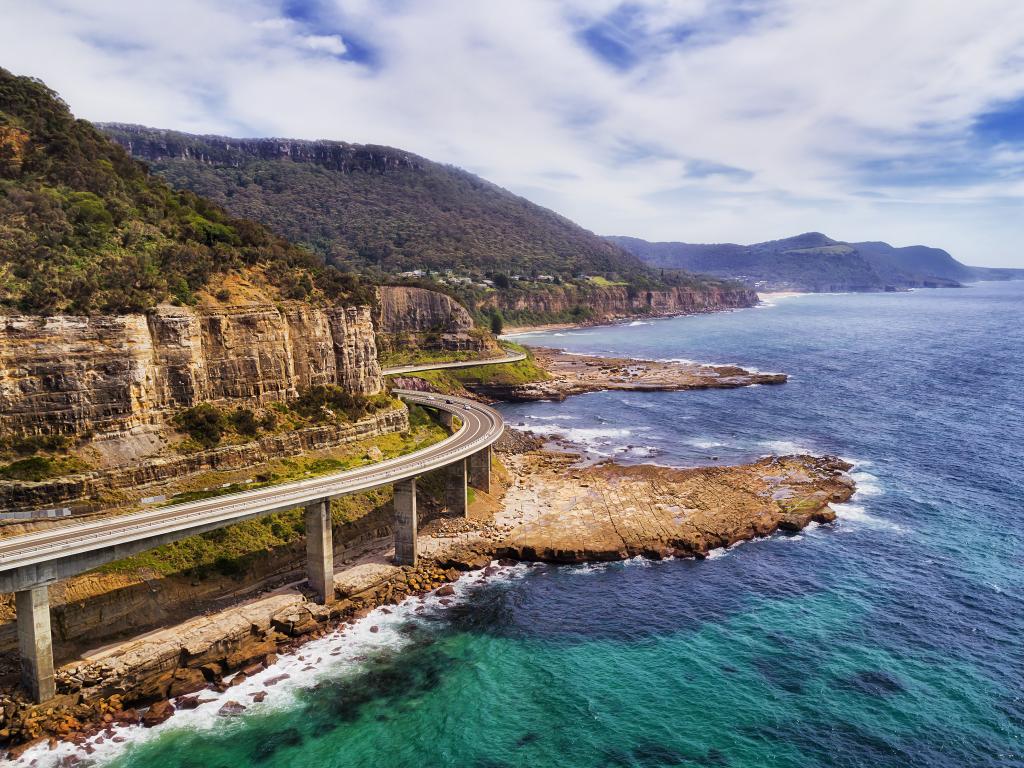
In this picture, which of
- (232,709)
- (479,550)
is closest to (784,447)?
(479,550)

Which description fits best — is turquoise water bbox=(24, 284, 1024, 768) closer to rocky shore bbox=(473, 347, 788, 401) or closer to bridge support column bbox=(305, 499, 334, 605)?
bridge support column bbox=(305, 499, 334, 605)

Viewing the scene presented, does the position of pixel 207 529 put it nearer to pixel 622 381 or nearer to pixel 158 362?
pixel 158 362

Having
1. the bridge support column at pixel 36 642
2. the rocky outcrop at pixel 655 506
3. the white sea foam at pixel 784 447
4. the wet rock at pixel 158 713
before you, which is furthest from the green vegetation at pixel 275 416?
the white sea foam at pixel 784 447

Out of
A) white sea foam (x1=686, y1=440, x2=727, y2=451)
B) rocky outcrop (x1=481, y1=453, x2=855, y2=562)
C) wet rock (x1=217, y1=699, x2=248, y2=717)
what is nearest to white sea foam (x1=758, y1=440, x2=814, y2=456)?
rocky outcrop (x1=481, y1=453, x2=855, y2=562)

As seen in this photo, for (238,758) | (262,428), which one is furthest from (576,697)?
(262,428)

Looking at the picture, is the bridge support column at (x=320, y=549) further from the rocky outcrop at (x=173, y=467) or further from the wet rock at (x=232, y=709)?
the rocky outcrop at (x=173, y=467)

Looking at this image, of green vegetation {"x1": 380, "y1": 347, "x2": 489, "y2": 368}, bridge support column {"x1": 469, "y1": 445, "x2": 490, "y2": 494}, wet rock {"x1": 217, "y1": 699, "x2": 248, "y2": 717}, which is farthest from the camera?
green vegetation {"x1": 380, "y1": 347, "x2": 489, "y2": 368}

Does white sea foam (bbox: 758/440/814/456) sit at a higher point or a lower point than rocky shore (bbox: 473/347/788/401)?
lower

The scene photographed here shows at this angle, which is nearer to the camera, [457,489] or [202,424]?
[202,424]
